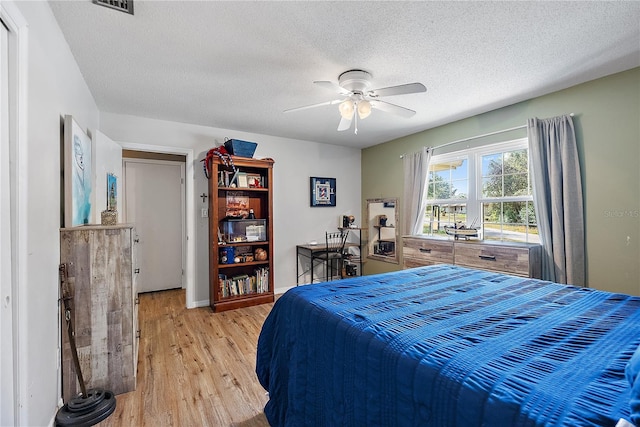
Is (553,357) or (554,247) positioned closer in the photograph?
(553,357)

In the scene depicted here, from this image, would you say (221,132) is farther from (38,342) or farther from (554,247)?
(554,247)

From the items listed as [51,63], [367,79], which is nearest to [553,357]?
[367,79]

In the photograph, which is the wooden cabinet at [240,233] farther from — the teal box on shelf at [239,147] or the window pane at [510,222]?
the window pane at [510,222]

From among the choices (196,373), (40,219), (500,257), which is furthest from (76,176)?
(500,257)

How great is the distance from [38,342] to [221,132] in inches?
125

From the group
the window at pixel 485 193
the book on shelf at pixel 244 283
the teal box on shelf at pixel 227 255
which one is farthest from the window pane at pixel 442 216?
the teal box on shelf at pixel 227 255

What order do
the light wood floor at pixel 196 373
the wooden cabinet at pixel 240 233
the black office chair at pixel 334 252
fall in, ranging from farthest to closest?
the black office chair at pixel 334 252
the wooden cabinet at pixel 240 233
the light wood floor at pixel 196 373

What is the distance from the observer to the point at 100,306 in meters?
1.99

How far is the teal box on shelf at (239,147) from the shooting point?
12.4 ft

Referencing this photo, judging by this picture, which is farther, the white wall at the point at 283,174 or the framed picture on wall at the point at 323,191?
the framed picture on wall at the point at 323,191

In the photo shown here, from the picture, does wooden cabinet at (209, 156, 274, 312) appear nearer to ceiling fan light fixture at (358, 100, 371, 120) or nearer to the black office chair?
the black office chair

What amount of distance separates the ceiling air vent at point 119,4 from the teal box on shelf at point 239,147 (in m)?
2.11

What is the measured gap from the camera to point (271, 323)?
181 centimetres

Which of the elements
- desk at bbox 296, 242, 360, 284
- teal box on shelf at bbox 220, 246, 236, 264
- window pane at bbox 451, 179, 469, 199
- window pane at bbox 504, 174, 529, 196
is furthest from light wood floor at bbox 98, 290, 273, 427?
window pane at bbox 504, 174, 529, 196
